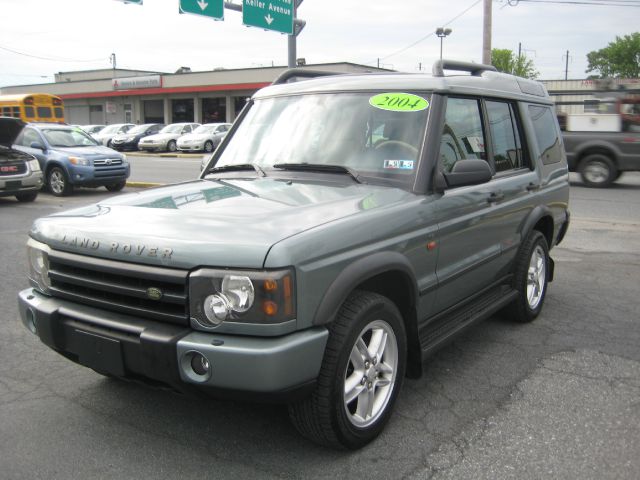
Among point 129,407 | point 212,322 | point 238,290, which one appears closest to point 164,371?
point 212,322

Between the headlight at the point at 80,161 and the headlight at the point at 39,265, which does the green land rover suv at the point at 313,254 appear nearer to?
the headlight at the point at 39,265

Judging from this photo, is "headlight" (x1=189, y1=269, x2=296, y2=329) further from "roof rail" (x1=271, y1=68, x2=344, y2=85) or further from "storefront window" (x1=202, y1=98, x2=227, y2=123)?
"storefront window" (x1=202, y1=98, x2=227, y2=123)

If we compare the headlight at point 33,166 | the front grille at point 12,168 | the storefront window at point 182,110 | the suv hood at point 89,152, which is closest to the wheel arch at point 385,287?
the front grille at point 12,168

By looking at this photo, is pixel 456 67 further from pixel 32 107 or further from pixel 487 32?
pixel 32 107

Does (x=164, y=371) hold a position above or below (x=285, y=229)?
below

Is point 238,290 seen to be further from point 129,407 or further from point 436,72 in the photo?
point 436,72

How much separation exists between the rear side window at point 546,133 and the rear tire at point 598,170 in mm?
9488

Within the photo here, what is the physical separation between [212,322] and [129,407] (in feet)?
4.19

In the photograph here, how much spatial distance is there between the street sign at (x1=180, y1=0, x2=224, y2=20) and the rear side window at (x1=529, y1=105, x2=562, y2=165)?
14.8m

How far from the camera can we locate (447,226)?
3.57 m

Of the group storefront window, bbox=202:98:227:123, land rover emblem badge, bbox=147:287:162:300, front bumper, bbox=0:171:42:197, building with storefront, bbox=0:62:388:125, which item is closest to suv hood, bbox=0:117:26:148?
front bumper, bbox=0:171:42:197

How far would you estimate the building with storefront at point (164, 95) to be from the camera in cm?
4529

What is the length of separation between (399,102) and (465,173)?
26.0 inches

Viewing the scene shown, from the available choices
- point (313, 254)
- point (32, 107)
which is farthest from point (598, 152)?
point (32, 107)
